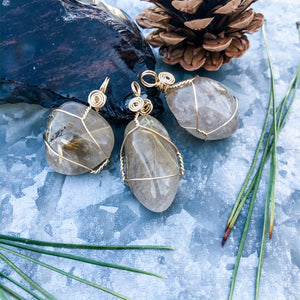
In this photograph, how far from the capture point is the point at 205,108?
0.71m

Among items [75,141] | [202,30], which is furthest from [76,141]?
[202,30]

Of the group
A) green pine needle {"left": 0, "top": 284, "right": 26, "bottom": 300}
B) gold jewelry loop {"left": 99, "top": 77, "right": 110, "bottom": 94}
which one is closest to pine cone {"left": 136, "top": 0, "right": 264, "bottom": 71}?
gold jewelry loop {"left": 99, "top": 77, "right": 110, "bottom": 94}

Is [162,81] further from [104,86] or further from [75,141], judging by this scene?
[75,141]

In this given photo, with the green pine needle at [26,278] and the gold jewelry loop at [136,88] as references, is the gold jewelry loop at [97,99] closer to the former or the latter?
the gold jewelry loop at [136,88]

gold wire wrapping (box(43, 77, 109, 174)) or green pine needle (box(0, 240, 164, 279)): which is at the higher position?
gold wire wrapping (box(43, 77, 109, 174))

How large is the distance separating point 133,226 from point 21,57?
43cm

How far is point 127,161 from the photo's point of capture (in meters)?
0.67

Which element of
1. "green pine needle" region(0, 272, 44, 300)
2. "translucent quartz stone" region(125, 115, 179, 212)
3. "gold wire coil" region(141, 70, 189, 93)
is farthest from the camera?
"gold wire coil" region(141, 70, 189, 93)

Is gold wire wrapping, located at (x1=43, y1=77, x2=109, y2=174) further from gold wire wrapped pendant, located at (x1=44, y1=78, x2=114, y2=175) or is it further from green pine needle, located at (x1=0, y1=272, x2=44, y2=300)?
green pine needle, located at (x1=0, y1=272, x2=44, y2=300)

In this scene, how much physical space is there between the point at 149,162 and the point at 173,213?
0.35ft

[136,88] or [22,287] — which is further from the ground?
[136,88]

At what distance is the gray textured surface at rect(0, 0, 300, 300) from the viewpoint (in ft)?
1.85

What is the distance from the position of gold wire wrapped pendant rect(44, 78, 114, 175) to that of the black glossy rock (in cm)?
6

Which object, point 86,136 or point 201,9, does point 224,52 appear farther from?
point 86,136
